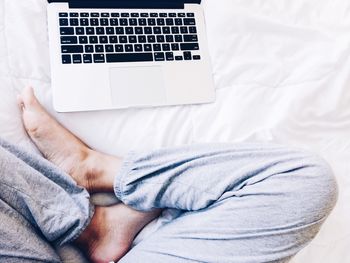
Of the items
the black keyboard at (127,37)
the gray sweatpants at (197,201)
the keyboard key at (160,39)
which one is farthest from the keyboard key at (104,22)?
the gray sweatpants at (197,201)

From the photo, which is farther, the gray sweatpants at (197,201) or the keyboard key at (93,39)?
the keyboard key at (93,39)

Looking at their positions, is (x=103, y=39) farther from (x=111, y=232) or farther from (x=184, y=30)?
(x=111, y=232)

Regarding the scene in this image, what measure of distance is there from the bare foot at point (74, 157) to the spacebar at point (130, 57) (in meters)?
0.16

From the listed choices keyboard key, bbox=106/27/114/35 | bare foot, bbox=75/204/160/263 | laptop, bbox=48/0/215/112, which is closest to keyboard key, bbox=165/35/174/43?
laptop, bbox=48/0/215/112

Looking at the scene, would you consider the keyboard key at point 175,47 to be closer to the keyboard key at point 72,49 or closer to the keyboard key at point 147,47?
the keyboard key at point 147,47

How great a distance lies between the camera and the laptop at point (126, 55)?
2.87 feet

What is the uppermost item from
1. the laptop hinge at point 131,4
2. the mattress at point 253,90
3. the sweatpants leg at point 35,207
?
the laptop hinge at point 131,4

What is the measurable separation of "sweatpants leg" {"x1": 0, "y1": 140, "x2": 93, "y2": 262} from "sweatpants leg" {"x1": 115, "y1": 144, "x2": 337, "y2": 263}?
88mm

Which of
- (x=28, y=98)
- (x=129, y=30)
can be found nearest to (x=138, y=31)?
(x=129, y=30)

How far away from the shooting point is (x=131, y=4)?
0.93 metres

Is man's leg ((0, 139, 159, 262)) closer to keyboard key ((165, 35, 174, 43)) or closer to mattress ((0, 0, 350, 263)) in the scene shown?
mattress ((0, 0, 350, 263))

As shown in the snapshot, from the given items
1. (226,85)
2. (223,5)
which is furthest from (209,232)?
(223,5)

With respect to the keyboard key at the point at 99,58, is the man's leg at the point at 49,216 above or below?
below

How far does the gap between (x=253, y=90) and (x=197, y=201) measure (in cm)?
26
